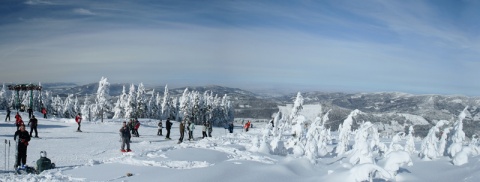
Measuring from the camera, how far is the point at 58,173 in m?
11.8

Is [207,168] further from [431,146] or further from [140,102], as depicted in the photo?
[140,102]

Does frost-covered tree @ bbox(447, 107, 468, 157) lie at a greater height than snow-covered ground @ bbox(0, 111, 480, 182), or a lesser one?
greater

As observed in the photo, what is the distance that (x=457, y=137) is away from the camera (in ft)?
53.5

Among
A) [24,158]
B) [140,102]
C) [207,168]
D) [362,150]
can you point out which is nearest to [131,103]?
[140,102]

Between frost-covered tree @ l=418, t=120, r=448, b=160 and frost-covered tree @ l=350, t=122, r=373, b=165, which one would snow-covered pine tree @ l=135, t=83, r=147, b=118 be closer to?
frost-covered tree @ l=350, t=122, r=373, b=165

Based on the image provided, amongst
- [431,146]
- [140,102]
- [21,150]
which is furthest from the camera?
[140,102]

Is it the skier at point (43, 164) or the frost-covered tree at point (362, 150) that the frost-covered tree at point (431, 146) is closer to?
the frost-covered tree at point (362, 150)

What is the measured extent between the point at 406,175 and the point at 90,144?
16657mm

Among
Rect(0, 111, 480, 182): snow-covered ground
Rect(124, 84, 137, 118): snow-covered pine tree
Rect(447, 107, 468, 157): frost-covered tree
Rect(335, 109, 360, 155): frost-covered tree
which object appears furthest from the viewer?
Rect(124, 84, 137, 118): snow-covered pine tree

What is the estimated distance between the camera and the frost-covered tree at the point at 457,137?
15.1 meters

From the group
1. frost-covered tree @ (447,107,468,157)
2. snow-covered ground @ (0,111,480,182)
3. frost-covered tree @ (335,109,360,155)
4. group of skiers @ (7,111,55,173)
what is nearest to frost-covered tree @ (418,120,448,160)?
snow-covered ground @ (0,111,480,182)

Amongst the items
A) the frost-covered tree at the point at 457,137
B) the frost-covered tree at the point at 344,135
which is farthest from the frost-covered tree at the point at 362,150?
the frost-covered tree at the point at 457,137

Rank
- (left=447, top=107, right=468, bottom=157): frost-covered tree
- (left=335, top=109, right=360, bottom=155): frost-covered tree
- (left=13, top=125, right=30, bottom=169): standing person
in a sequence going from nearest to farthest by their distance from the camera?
(left=13, top=125, right=30, bottom=169): standing person, (left=447, top=107, right=468, bottom=157): frost-covered tree, (left=335, top=109, right=360, bottom=155): frost-covered tree

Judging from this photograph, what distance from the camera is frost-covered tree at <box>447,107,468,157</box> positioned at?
1509 cm
